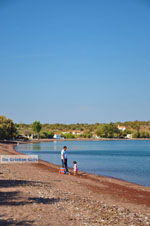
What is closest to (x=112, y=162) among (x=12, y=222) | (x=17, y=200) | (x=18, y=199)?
(x=18, y=199)

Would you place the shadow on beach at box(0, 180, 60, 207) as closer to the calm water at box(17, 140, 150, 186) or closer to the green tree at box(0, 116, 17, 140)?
the calm water at box(17, 140, 150, 186)

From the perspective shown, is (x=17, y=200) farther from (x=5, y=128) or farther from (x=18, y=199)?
(x=5, y=128)

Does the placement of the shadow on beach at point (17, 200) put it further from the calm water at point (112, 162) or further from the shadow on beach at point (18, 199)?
the calm water at point (112, 162)

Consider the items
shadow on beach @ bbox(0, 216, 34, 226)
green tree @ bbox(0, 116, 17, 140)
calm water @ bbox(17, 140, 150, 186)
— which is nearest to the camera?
shadow on beach @ bbox(0, 216, 34, 226)

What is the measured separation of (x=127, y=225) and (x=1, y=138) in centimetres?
11424

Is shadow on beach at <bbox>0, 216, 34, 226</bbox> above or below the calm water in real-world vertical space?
above

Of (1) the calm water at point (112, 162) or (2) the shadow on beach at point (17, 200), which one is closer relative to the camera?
(2) the shadow on beach at point (17, 200)

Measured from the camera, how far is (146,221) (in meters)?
9.76

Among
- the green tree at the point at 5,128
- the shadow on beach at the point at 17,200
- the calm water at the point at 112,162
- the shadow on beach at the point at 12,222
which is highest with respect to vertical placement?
the green tree at the point at 5,128

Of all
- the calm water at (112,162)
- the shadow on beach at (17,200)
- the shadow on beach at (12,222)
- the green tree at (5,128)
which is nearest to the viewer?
the shadow on beach at (12,222)


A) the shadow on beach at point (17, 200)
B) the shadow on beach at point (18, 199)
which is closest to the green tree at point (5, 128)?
the shadow on beach at point (18, 199)

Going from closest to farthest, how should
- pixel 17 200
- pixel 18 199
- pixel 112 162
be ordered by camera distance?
1. pixel 17 200
2. pixel 18 199
3. pixel 112 162

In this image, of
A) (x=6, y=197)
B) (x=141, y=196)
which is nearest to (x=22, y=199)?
(x=6, y=197)

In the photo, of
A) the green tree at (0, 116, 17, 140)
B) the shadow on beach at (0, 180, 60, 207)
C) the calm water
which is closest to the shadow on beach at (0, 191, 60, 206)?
the shadow on beach at (0, 180, 60, 207)
